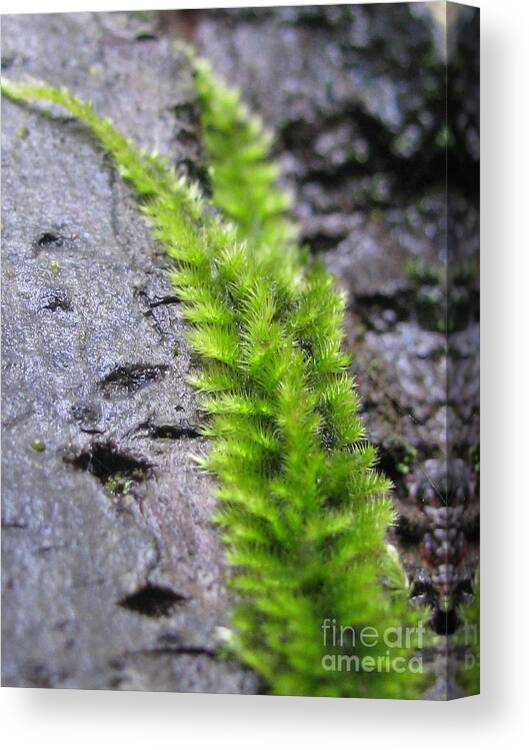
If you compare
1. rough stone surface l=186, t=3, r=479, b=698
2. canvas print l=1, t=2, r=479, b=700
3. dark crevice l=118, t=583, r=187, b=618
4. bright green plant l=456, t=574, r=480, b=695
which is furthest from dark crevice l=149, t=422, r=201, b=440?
bright green plant l=456, t=574, r=480, b=695

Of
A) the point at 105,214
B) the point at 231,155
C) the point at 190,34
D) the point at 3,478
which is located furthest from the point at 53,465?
the point at 190,34

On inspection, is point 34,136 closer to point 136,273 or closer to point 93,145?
point 93,145

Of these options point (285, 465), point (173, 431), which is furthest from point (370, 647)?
point (173, 431)

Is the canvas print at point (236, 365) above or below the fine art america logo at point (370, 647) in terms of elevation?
above

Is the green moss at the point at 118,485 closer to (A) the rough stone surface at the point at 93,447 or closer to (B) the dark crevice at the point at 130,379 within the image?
Answer: (A) the rough stone surface at the point at 93,447

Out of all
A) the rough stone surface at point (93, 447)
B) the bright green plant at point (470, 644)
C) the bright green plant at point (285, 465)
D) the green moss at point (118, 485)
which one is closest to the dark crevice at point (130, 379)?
the rough stone surface at point (93, 447)

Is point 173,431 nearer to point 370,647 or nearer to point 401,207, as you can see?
point 370,647
